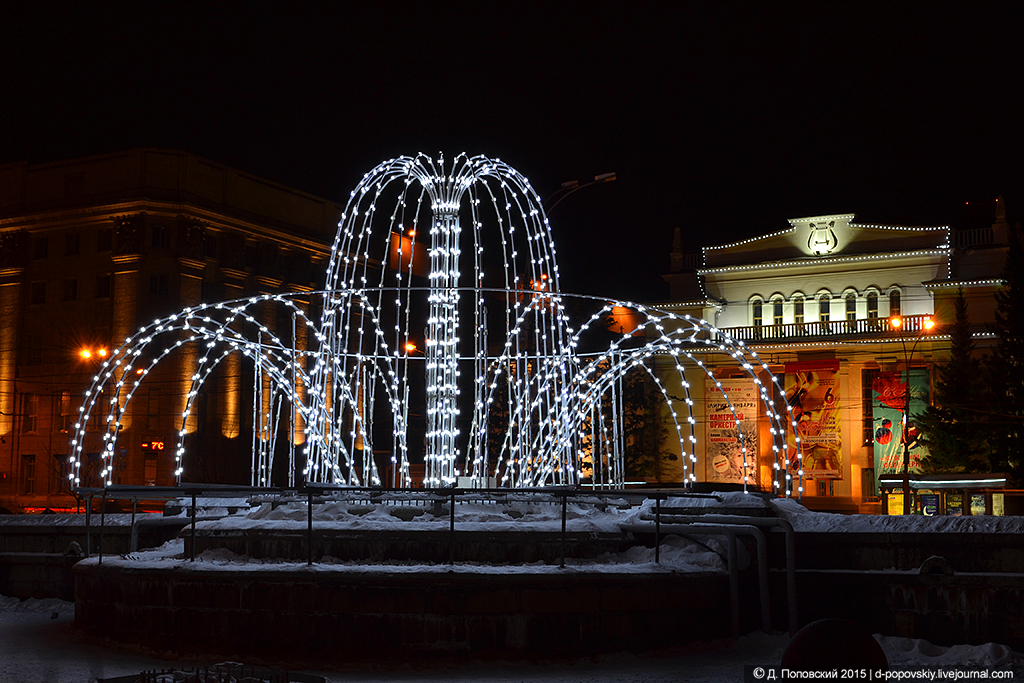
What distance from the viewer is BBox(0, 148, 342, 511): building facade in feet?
182

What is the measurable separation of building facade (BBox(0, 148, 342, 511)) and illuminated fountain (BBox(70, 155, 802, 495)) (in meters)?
1.52

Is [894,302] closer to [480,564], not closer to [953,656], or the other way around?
[953,656]

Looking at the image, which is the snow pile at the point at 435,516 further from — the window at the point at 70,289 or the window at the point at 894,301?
the window at the point at 70,289

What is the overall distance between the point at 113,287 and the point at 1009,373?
4391 cm

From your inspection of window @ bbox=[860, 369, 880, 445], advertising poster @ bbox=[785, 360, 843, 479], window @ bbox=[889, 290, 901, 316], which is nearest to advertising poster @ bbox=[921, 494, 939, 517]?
advertising poster @ bbox=[785, 360, 843, 479]

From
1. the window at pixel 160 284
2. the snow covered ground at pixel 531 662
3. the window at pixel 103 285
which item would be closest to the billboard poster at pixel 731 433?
the window at pixel 160 284

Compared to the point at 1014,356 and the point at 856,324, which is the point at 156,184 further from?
the point at 1014,356

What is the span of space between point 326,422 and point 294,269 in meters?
48.1

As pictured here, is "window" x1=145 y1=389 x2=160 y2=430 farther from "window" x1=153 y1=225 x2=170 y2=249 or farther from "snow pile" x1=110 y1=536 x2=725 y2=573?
"snow pile" x1=110 y1=536 x2=725 y2=573

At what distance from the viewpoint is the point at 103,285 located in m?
57.1

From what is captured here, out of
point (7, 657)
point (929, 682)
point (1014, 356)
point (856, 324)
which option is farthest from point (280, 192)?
point (929, 682)

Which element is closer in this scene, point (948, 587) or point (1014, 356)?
point (948, 587)

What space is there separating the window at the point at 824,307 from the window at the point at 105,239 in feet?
126

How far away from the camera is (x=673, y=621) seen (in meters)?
12.7
